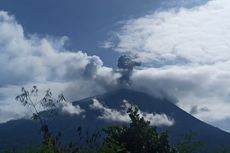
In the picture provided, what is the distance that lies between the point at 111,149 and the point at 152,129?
154 feet

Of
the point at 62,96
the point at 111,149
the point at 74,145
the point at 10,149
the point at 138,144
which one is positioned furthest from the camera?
the point at 138,144

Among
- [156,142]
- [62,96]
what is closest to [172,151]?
[156,142]

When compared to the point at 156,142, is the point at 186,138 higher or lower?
lower

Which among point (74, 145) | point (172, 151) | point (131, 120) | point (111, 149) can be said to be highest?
point (131, 120)

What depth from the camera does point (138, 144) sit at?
70.8 metres

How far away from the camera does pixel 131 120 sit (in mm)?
74188

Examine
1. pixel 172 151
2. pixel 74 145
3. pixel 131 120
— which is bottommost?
pixel 74 145

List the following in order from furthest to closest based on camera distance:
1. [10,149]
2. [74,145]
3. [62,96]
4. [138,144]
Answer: [138,144]
[62,96]
[74,145]
[10,149]

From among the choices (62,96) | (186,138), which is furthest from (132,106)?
(186,138)

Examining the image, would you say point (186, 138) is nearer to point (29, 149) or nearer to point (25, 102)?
point (29, 149)

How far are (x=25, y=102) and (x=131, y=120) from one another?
23.4m

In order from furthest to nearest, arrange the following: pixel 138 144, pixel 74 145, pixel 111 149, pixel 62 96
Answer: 1. pixel 138 144
2. pixel 62 96
3. pixel 74 145
4. pixel 111 149

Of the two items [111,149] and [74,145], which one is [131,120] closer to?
[74,145]

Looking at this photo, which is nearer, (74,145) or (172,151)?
(74,145)
